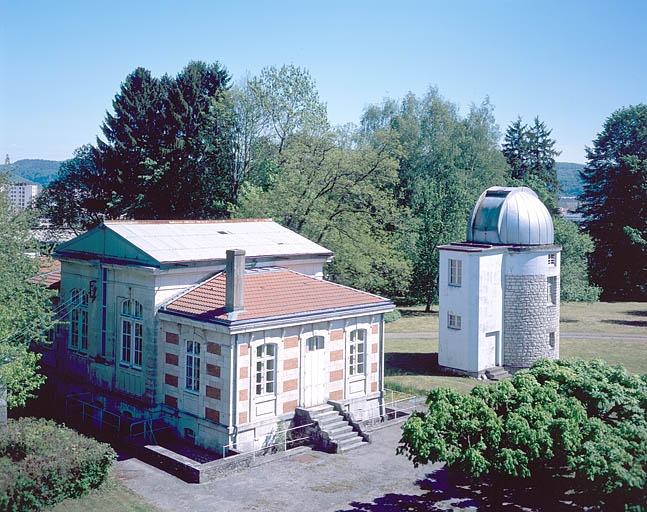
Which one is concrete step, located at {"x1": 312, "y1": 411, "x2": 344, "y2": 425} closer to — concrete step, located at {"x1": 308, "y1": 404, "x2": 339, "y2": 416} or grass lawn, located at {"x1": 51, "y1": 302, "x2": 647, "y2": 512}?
concrete step, located at {"x1": 308, "y1": 404, "x2": 339, "y2": 416}

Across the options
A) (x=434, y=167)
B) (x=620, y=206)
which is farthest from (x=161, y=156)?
(x=620, y=206)

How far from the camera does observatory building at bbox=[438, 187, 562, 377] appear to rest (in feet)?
120

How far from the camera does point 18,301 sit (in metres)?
25.6

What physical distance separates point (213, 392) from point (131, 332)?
5.28 m

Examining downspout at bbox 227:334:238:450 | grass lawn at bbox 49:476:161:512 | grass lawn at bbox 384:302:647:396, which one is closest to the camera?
grass lawn at bbox 49:476:161:512

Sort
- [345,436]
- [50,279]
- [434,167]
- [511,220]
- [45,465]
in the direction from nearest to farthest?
[45,465], [345,436], [50,279], [511,220], [434,167]

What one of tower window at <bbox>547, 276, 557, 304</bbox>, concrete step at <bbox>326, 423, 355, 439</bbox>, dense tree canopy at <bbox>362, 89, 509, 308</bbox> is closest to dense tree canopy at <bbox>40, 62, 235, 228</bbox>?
dense tree canopy at <bbox>362, 89, 509, 308</bbox>

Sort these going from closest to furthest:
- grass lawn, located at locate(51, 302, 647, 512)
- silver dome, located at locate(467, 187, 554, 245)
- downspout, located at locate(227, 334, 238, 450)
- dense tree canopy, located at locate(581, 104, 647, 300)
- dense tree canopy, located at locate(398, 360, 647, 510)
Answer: dense tree canopy, located at locate(398, 360, 647, 510) → grass lawn, located at locate(51, 302, 647, 512) → downspout, located at locate(227, 334, 238, 450) → silver dome, located at locate(467, 187, 554, 245) → dense tree canopy, located at locate(581, 104, 647, 300)

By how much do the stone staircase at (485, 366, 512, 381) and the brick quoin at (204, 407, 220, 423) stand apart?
17319 millimetres

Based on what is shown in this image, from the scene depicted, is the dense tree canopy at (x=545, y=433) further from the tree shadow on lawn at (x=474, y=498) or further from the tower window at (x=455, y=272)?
the tower window at (x=455, y=272)

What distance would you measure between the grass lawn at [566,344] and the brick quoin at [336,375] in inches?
252

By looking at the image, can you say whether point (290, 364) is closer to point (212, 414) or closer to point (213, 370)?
point (213, 370)

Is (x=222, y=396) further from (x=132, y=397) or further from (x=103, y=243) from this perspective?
(x=103, y=243)

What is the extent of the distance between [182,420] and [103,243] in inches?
325
